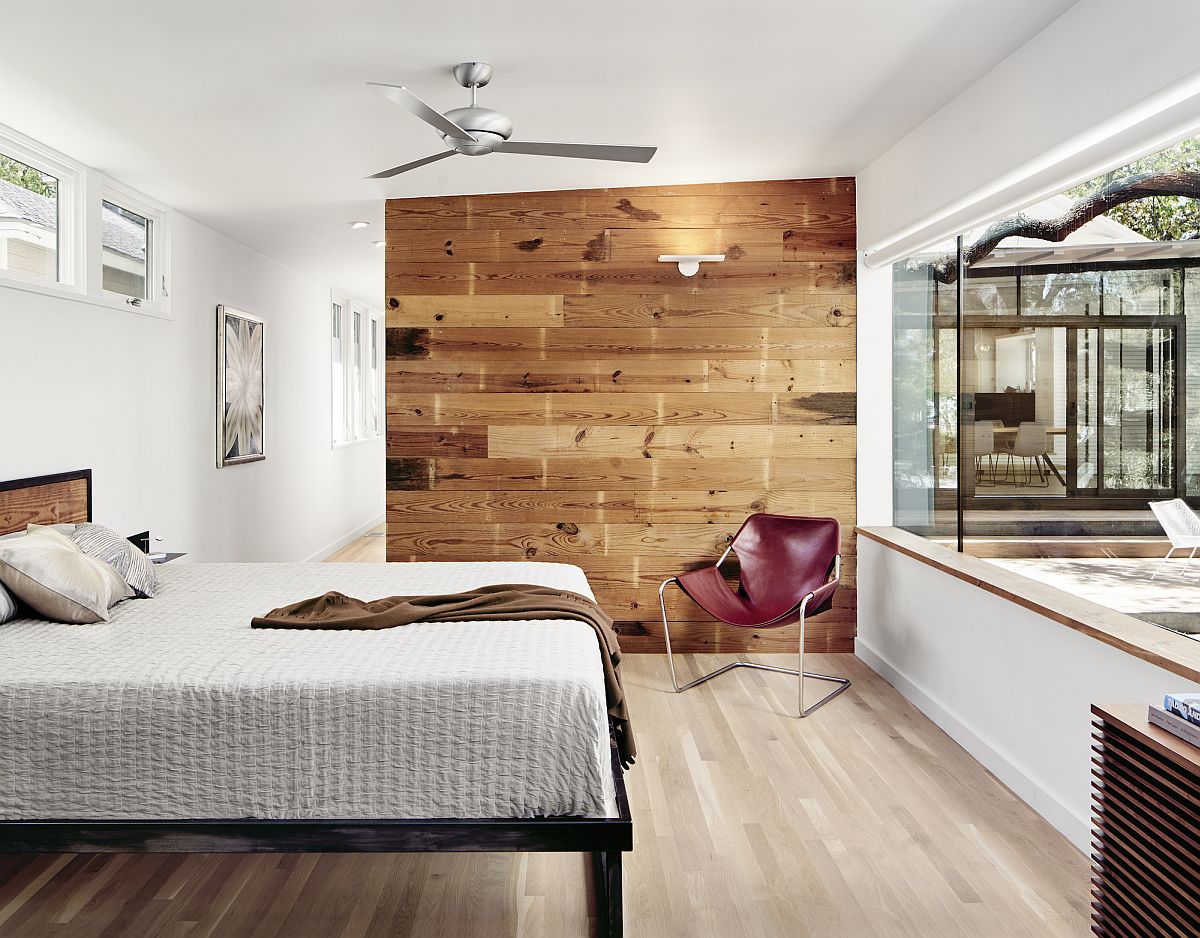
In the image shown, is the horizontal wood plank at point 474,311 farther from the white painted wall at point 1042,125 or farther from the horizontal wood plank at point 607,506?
the white painted wall at point 1042,125

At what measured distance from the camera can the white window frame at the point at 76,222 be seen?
3752 millimetres

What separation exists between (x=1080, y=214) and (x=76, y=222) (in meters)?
4.33

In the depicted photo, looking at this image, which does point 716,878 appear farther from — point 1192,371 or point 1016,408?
point 1016,408

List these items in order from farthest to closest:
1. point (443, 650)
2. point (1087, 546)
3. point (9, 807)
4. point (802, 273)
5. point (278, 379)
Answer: point (278, 379)
point (802, 273)
point (1087, 546)
point (443, 650)
point (9, 807)

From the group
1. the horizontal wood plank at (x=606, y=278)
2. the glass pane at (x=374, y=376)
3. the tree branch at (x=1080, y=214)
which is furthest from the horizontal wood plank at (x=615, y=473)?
the glass pane at (x=374, y=376)

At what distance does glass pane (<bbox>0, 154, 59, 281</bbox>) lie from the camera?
3.71m

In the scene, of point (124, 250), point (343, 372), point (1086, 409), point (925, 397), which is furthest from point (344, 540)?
point (1086, 409)

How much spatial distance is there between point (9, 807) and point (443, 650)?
1104 millimetres

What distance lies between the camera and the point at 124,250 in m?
4.66

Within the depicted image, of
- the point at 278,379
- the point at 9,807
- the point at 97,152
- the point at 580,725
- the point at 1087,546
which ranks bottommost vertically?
the point at 9,807

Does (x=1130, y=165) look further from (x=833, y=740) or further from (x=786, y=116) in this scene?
(x=833, y=740)

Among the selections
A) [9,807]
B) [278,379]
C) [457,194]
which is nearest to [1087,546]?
[9,807]

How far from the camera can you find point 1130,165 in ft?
8.50

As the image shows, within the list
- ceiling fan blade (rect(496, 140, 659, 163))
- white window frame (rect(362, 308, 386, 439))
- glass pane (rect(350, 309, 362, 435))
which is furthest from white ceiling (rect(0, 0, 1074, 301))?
white window frame (rect(362, 308, 386, 439))
